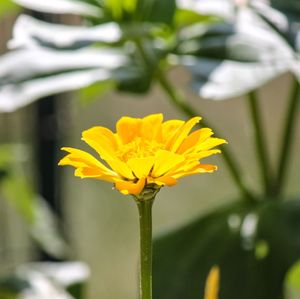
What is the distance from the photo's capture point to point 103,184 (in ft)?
4.79

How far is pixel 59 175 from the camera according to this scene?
128 cm

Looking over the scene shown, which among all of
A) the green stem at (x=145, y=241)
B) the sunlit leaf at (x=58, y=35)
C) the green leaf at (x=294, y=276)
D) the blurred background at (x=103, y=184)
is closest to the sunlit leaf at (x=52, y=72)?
the sunlit leaf at (x=58, y=35)

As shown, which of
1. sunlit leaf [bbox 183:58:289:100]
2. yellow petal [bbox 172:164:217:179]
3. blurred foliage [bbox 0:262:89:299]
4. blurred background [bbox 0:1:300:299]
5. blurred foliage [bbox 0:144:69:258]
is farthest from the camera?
blurred background [bbox 0:1:300:299]

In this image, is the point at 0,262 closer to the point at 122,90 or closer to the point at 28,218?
the point at 28,218

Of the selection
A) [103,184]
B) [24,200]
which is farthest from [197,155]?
[103,184]

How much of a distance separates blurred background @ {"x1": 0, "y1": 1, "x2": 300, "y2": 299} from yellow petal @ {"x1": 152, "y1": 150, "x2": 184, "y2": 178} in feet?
2.94

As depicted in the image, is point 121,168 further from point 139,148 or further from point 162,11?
point 162,11

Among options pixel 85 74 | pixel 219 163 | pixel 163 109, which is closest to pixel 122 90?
pixel 85 74

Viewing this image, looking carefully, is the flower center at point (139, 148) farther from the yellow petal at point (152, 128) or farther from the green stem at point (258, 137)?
the green stem at point (258, 137)

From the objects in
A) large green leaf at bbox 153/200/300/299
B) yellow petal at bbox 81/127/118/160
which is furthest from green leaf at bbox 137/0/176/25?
yellow petal at bbox 81/127/118/160

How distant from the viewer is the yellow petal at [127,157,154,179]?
0.27 metres

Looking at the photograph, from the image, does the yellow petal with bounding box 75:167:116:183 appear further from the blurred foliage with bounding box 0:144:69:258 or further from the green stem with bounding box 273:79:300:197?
the blurred foliage with bounding box 0:144:69:258

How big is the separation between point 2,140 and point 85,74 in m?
0.80

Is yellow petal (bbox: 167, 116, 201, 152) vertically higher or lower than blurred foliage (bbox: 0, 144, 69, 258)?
higher
